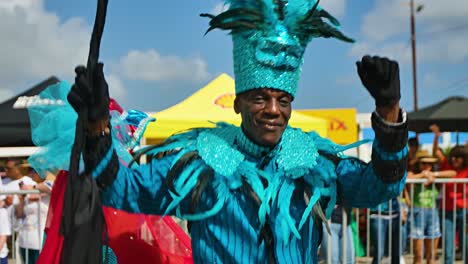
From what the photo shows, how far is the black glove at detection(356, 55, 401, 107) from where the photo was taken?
1584 mm

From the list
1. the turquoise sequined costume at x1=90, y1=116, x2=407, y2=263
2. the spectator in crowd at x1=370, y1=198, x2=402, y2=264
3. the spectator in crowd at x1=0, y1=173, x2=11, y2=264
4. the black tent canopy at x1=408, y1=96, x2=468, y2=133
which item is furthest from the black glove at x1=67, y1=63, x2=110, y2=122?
the black tent canopy at x1=408, y1=96, x2=468, y2=133

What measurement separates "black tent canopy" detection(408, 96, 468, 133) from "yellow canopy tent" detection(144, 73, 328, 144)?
3179 millimetres

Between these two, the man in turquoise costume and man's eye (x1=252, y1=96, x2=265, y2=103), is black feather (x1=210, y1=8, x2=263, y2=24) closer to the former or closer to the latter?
the man in turquoise costume

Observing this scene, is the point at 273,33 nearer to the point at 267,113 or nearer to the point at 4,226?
the point at 267,113

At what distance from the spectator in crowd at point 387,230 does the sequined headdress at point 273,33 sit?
3.76m

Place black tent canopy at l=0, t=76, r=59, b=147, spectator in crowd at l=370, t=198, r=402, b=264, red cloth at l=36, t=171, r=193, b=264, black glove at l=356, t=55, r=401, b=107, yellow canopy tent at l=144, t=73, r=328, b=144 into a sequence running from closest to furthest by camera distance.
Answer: black glove at l=356, t=55, r=401, b=107 → red cloth at l=36, t=171, r=193, b=264 → spectator in crowd at l=370, t=198, r=402, b=264 → yellow canopy tent at l=144, t=73, r=328, b=144 → black tent canopy at l=0, t=76, r=59, b=147

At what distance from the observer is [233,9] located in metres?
1.86

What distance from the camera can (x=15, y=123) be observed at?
330 inches

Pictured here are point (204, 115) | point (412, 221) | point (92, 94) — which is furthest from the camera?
point (204, 115)

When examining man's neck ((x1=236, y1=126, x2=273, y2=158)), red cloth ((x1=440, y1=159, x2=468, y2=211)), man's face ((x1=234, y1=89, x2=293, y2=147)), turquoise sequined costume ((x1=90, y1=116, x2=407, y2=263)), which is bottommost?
red cloth ((x1=440, y1=159, x2=468, y2=211))

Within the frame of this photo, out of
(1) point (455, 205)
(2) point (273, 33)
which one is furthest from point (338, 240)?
(2) point (273, 33)

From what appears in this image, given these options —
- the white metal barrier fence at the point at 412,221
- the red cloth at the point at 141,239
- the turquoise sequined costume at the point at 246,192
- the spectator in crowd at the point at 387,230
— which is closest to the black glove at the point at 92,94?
the turquoise sequined costume at the point at 246,192

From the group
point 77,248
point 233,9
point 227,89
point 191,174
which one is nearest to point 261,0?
point 233,9

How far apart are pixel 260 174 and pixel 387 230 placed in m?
3.97
